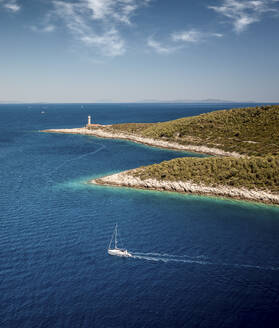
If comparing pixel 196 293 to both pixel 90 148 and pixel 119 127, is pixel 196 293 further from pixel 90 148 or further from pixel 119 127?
pixel 119 127

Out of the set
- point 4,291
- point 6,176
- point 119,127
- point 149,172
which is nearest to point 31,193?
point 6,176

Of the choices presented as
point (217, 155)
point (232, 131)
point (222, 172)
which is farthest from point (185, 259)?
point (232, 131)

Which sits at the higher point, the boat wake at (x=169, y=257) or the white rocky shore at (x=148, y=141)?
the white rocky shore at (x=148, y=141)

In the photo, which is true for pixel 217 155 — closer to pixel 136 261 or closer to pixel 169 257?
pixel 169 257

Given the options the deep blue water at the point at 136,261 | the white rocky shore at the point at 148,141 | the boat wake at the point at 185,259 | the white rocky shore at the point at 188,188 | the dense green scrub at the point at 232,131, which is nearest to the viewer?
the deep blue water at the point at 136,261

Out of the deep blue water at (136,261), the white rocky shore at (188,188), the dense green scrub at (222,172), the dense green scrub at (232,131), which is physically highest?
the dense green scrub at (232,131)

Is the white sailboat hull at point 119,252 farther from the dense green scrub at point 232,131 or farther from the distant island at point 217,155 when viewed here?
the dense green scrub at point 232,131

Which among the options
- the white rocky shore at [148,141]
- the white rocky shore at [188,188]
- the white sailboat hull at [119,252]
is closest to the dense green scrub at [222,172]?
the white rocky shore at [188,188]
